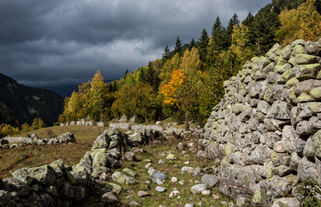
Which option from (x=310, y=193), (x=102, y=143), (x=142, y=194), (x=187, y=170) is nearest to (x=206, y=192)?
(x=142, y=194)

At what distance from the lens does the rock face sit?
4.89 metres

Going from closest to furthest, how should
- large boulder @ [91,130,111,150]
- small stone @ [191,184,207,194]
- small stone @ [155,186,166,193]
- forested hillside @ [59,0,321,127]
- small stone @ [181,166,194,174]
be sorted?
small stone @ [191,184,207,194], small stone @ [155,186,166,193], small stone @ [181,166,194,174], large boulder @ [91,130,111,150], forested hillside @ [59,0,321,127]

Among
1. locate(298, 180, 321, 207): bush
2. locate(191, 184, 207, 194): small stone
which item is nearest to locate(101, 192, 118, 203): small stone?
locate(191, 184, 207, 194): small stone

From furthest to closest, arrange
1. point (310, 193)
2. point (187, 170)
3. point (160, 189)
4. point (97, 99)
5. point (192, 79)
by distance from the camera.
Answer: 1. point (97, 99)
2. point (192, 79)
3. point (187, 170)
4. point (160, 189)
5. point (310, 193)

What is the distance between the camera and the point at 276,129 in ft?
20.5

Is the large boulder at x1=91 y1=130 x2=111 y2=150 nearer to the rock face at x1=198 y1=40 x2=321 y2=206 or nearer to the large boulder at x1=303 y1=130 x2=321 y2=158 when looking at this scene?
the rock face at x1=198 y1=40 x2=321 y2=206

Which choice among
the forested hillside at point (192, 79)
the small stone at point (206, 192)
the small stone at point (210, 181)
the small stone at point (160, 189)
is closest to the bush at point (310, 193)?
the small stone at point (206, 192)

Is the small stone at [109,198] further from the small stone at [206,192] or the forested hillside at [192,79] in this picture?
the forested hillside at [192,79]

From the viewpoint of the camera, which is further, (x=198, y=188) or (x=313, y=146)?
(x=198, y=188)

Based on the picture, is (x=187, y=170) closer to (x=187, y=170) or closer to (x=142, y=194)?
(x=187, y=170)

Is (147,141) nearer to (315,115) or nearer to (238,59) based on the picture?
(238,59)

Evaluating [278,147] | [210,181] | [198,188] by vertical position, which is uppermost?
[278,147]

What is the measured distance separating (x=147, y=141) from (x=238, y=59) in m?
14.5

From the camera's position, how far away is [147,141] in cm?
2130
